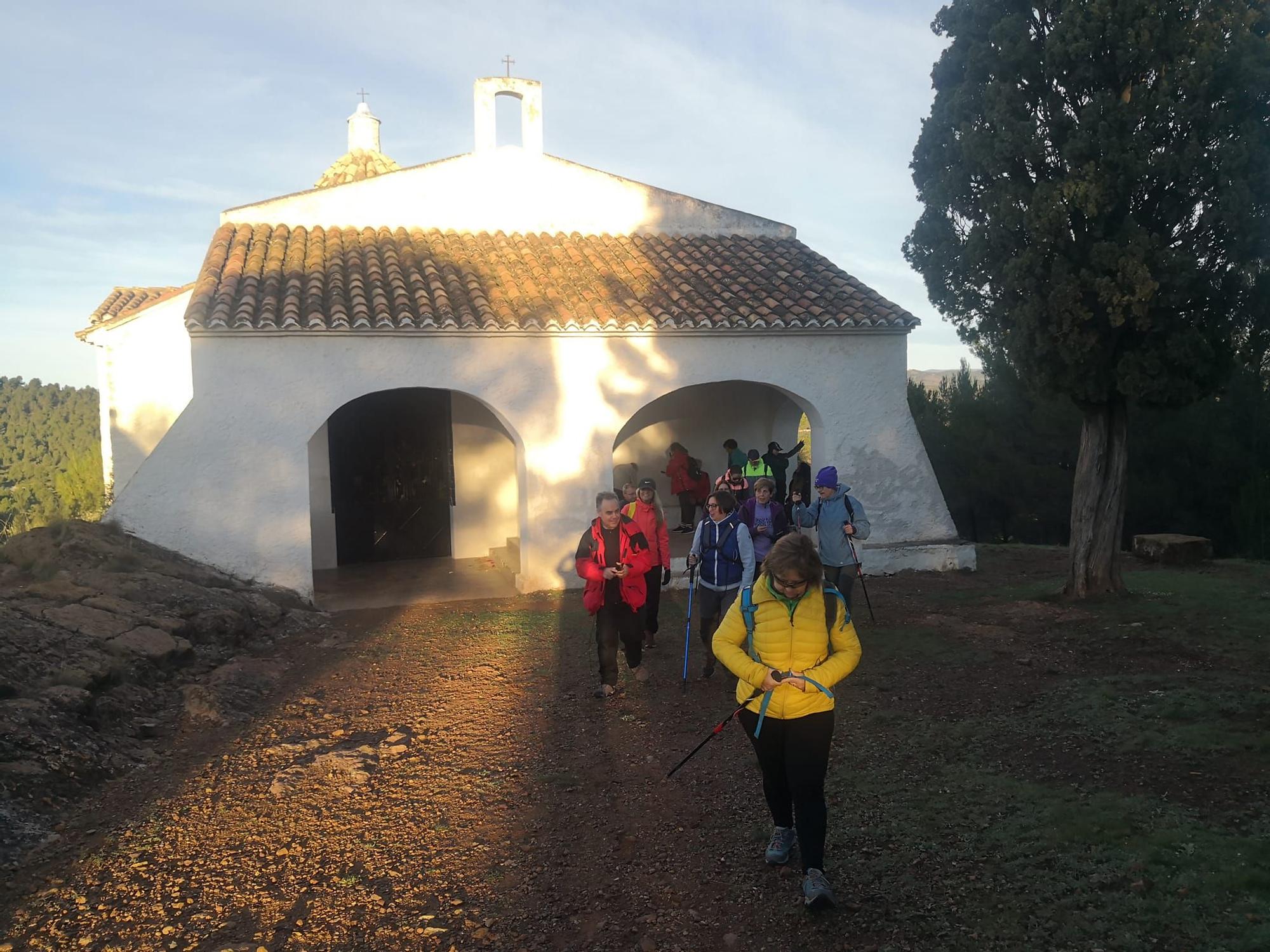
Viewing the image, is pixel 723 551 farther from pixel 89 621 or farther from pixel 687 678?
pixel 89 621

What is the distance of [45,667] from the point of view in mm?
6578

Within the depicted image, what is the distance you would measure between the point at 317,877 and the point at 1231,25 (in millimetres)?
9879

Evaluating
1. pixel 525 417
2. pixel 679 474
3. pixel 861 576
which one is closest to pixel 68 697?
pixel 525 417

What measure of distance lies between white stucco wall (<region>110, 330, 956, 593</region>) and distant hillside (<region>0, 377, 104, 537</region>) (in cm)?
603

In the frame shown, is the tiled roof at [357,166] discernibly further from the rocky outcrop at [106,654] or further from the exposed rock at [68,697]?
the exposed rock at [68,697]

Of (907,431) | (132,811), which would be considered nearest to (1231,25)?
(907,431)

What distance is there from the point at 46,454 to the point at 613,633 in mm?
47042

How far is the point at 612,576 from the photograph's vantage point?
6812 millimetres

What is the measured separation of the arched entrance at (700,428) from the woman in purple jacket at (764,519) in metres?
7.28

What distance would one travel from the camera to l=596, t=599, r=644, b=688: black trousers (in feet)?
23.2

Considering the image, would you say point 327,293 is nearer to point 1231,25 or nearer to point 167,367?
point 167,367

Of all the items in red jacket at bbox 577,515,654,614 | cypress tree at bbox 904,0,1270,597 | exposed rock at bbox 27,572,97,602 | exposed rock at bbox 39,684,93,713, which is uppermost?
cypress tree at bbox 904,0,1270,597

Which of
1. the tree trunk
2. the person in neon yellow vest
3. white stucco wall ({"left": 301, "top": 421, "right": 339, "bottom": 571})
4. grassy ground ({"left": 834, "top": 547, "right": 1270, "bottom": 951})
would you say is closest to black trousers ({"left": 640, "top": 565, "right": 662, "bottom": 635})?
grassy ground ({"left": 834, "top": 547, "right": 1270, "bottom": 951})

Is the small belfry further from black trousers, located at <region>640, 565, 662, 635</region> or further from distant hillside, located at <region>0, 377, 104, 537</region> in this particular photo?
black trousers, located at <region>640, 565, 662, 635</region>
